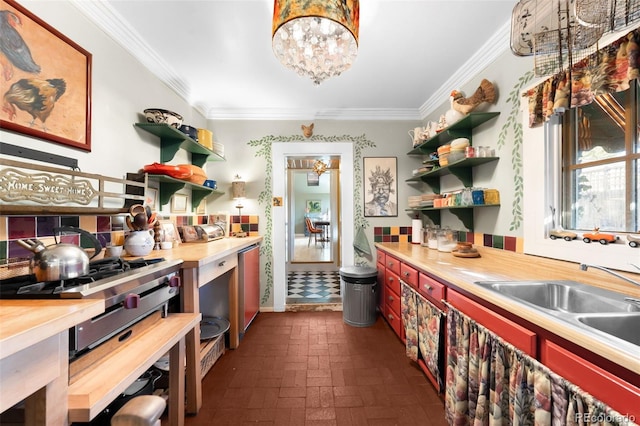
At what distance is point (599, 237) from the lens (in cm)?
127

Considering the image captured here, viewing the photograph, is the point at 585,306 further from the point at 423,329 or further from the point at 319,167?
the point at 319,167

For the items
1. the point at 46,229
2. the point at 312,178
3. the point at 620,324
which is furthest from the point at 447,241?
the point at 312,178

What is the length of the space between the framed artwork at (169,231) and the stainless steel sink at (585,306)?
7.41ft

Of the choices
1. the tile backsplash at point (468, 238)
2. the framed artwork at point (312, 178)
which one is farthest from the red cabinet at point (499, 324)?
the framed artwork at point (312, 178)

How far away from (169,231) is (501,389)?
7.85 feet

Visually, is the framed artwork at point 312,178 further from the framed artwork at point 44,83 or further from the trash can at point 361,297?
the framed artwork at point 44,83

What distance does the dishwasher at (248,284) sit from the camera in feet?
7.86

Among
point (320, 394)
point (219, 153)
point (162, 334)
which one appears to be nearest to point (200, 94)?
point (219, 153)

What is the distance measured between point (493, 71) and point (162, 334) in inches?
112

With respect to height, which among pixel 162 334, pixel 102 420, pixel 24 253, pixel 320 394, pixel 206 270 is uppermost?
pixel 24 253

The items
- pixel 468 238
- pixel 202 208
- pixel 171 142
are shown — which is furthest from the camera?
pixel 202 208

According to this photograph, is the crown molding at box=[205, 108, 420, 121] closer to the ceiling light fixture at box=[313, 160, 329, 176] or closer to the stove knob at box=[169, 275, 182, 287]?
the ceiling light fixture at box=[313, 160, 329, 176]

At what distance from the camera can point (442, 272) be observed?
1486 mm

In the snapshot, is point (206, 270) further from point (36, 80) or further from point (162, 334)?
point (36, 80)
